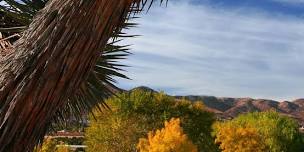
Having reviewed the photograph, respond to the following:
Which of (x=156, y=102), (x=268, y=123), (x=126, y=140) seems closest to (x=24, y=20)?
(x=126, y=140)

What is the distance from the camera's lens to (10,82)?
3.79 metres

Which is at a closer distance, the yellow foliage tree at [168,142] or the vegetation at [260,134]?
the yellow foliage tree at [168,142]

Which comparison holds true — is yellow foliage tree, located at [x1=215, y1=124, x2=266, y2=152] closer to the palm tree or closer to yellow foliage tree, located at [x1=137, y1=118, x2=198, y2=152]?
yellow foliage tree, located at [x1=137, y1=118, x2=198, y2=152]

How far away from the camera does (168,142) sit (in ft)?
163

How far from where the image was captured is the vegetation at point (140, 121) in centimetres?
5450

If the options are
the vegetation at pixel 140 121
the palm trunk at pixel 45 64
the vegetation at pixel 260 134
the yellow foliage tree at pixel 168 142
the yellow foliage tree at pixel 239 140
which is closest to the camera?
the palm trunk at pixel 45 64

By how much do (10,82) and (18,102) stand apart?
5.4 inches

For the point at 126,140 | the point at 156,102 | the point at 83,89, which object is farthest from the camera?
the point at 156,102

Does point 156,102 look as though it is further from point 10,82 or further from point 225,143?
point 10,82

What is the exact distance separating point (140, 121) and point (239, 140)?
30.0 feet

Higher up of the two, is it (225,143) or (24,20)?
(24,20)

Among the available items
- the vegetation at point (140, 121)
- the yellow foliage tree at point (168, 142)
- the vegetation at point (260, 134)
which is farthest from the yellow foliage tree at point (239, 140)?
the yellow foliage tree at point (168, 142)

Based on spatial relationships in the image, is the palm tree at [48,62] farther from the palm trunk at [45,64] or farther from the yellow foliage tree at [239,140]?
the yellow foliage tree at [239,140]

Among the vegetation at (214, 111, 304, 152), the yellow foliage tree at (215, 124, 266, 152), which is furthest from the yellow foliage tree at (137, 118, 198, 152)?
the vegetation at (214, 111, 304, 152)
